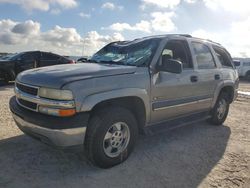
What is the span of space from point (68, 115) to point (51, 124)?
0.22 metres

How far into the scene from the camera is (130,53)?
174 inches

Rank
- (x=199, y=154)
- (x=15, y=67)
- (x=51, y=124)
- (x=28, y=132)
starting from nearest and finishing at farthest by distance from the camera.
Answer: (x=51, y=124)
(x=28, y=132)
(x=199, y=154)
(x=15, y=67)

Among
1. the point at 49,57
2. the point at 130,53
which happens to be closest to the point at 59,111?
the point at 130,53

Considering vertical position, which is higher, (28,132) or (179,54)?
(179,54)

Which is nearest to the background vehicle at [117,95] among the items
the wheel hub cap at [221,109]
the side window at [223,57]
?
the side window at [223,57]

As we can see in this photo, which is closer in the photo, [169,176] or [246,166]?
[169,176]

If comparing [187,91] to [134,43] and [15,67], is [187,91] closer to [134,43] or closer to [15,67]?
[134,43]

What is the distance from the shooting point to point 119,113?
3.67 metres

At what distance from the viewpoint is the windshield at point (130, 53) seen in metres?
4.18

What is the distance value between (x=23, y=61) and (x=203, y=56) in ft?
31.5

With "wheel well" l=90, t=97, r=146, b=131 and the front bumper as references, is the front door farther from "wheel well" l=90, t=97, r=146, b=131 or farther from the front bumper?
the front bumper

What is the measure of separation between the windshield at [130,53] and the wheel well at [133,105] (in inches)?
22.8

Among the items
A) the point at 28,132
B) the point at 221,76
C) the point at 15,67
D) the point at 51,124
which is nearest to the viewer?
the point at 51,124

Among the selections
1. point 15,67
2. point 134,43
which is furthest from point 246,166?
point 15,67
